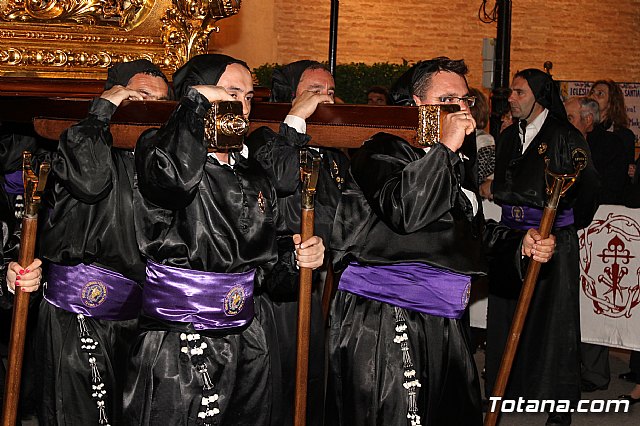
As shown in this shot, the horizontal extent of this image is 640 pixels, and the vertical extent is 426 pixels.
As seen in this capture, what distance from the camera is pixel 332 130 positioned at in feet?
12.6

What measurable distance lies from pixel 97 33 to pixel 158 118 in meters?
0.91

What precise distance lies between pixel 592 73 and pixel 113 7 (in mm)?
13735

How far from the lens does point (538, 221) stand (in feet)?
18.8

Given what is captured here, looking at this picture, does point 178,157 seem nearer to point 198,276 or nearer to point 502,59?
point 198,276

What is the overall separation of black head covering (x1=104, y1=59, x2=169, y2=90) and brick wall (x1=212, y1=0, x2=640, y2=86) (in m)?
8.42

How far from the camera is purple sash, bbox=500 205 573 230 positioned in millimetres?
5711

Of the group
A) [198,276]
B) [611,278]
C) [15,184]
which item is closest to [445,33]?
[611,278]

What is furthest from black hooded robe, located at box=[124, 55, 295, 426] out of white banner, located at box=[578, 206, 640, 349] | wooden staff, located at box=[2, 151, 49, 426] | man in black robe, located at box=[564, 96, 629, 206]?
man in black robe, located at box=[564, 96, 629, 206]

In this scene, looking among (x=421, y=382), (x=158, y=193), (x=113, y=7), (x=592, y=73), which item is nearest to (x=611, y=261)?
(x=421, y=382)

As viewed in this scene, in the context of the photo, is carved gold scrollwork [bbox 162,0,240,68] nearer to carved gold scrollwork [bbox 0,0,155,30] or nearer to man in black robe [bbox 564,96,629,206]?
carved gold scrollwork [bbox 0,0,155,30]

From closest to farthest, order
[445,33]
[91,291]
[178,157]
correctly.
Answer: [178,157], [91,291], [445,33]

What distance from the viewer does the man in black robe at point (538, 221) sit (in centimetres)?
572

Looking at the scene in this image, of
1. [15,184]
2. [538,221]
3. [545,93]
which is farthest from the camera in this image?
[545,93]

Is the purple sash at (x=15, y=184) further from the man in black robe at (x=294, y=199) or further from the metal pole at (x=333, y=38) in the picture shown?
the metal pole at (x=333, y=38)
